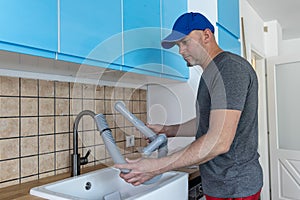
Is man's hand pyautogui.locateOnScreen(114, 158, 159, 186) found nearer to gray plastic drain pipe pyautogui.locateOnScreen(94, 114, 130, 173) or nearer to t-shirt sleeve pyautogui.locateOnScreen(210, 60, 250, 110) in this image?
gray plastic drain pipe pyautogui.locateOnScreen(94, 114, 130, 173)

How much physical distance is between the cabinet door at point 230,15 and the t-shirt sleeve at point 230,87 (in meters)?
1.03

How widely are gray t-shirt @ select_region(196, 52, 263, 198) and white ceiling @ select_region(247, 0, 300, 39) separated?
227 centimetres

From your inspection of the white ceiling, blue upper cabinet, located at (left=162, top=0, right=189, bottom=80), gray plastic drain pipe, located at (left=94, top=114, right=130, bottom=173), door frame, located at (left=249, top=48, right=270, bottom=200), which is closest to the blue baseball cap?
blue upper cabinet, located at (left=162, top=0, right=189, bottom=80)

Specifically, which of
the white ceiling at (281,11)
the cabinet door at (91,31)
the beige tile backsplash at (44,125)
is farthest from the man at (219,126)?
the white ceiling at (281,11)

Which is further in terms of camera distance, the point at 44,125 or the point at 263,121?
the point at 263,121

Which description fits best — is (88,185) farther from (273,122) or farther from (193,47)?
(273,122)

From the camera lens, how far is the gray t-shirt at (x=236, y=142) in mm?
1110

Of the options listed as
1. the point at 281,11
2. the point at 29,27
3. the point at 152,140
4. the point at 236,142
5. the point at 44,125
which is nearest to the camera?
the point at 29,27

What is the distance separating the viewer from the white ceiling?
3.14 meters

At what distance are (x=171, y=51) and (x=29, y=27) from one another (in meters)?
1.05

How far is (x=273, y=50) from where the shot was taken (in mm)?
3699

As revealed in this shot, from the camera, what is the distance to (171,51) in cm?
184

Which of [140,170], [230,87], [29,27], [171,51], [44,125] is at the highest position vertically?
[171,51]

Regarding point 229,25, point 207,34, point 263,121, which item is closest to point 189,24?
point 207,34
